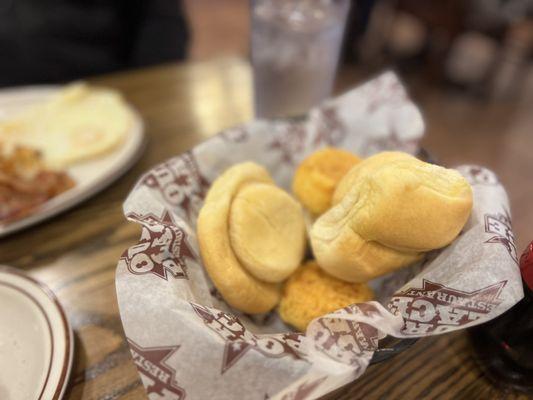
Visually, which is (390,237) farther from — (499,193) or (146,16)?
(146,16)

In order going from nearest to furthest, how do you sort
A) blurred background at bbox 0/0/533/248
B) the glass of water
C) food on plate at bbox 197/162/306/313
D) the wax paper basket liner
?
the wax paper basket liner → food on plate at bbox 197/162/306/313 → the glass of water → blurred background at bbox 0/0/533/248

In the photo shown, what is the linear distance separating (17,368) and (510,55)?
139 inches

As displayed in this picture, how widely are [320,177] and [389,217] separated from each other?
0.18 m

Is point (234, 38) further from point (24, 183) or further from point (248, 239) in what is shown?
point (248, 239)

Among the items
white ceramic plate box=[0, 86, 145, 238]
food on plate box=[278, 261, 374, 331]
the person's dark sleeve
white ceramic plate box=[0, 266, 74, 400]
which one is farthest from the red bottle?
the person's dark sleeve

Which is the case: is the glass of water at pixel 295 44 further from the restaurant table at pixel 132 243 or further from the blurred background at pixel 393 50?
the restaurant table at pixel 132 243

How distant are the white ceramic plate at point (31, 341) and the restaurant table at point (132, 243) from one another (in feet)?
0.15

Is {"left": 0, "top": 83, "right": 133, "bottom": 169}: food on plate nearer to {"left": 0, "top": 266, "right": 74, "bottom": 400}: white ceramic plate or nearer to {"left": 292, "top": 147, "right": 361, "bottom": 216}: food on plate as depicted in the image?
{"left": 0, "top": 266, "right": 74, "bottom": 400}: white ceramic plate

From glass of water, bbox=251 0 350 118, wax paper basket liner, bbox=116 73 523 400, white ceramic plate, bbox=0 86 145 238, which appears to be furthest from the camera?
glass of water, bbox=251 0 350 118

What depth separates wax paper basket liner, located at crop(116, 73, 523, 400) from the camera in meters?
0.42

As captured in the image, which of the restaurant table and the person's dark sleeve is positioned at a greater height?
the person's dark sleeve

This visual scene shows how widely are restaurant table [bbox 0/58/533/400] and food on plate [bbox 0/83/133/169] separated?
9 cm

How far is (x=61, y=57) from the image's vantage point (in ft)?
4.73

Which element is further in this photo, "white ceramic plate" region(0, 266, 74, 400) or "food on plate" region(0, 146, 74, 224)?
"food on plate" region(0, 146, 74, 224)
